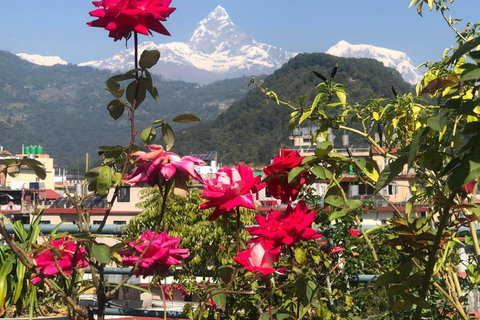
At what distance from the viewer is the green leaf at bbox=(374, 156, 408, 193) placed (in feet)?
2.84

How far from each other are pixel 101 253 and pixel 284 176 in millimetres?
457

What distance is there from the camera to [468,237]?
5.04 ft

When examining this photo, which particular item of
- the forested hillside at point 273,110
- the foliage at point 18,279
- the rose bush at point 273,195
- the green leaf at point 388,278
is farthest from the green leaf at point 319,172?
the forested hillside at point 273,110

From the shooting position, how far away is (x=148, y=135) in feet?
3.63

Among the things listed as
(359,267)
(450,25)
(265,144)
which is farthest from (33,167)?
(265,144)

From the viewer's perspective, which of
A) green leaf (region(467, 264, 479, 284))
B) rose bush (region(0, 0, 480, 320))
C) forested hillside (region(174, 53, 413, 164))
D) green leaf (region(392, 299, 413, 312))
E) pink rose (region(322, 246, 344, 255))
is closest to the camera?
rose bush (region(0, 0, 480, 320))

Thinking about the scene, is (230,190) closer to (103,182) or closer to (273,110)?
(103,182)

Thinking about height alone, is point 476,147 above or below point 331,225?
above

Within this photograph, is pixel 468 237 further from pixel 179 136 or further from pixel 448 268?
pixel 179 136

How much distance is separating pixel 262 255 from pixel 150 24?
0.49 m

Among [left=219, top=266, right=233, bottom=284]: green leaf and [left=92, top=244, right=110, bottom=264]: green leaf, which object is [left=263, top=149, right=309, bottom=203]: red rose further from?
[left=92, top=244, right=110, bottom=264]: green leaf

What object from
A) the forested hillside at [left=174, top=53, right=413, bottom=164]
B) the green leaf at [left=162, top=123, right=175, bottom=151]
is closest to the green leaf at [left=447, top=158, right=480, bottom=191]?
the green leaf at [left=162, top=123, right=175, bottom=151]

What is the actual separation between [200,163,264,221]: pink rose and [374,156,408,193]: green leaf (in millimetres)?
312

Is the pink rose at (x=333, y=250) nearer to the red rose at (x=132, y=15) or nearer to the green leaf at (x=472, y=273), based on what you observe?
the green leaf at (x=472, y=273)
